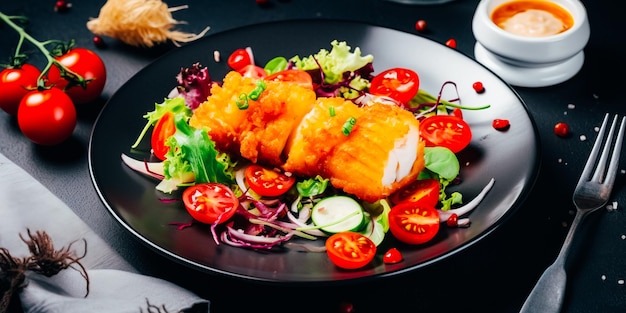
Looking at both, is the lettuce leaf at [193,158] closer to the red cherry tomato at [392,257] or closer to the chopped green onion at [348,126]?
the chopped green onion at [348,126]

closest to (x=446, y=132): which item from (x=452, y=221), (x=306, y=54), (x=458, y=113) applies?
(x=458, y=113)

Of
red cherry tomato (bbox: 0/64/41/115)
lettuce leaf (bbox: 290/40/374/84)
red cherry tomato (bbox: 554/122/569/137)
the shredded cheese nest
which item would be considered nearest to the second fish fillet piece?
lettuce leaf (bbox: 290/40/374/84)

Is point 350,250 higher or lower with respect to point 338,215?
higher

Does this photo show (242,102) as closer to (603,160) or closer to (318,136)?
(318,136)

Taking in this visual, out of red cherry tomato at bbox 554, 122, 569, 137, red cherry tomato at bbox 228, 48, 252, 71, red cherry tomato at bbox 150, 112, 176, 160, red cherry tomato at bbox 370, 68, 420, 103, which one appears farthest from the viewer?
red cherry tomato at bbox 228, 48, 252, 71

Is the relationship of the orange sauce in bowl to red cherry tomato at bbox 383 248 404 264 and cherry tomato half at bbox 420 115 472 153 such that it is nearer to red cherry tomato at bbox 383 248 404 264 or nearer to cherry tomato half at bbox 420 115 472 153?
cherry tomato half at bbox 420 115 472 153

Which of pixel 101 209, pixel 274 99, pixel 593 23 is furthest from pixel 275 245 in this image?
pixel 593 23

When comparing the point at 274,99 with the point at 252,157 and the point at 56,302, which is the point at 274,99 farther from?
the point at 56,302
